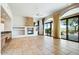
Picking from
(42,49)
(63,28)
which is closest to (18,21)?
(63,28)

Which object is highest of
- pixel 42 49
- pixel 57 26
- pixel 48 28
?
pixel 57 26

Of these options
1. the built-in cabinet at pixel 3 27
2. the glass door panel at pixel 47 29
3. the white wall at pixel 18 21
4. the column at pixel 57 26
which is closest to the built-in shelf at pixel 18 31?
the white wall at pixel 18 21

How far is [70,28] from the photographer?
355 inches

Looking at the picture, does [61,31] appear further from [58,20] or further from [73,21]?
[73,21]

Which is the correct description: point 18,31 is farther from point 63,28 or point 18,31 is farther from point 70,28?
point 70,28

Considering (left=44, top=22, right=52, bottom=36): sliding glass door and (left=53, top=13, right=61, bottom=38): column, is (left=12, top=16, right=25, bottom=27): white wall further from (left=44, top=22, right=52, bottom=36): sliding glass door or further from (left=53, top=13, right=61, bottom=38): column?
(left=53, top=13, right=61, bottom=38): column

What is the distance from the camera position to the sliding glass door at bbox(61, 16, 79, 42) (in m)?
8.23

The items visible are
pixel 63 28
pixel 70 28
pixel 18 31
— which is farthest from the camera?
pixel 18 31

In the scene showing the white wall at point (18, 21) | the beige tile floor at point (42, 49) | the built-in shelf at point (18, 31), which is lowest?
the beige tile floor at point (42, 49)

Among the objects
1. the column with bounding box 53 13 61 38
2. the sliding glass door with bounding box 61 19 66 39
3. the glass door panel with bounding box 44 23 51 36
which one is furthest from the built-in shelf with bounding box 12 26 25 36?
the sliding glass door with bounding box 61 19 66 39

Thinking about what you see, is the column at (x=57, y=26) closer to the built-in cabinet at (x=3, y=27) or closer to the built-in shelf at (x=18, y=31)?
the built-in cabinet at (x=3, y=27)

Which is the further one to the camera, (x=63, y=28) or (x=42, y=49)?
(x=63, y=28)

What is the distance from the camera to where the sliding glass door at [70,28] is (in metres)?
8.23
